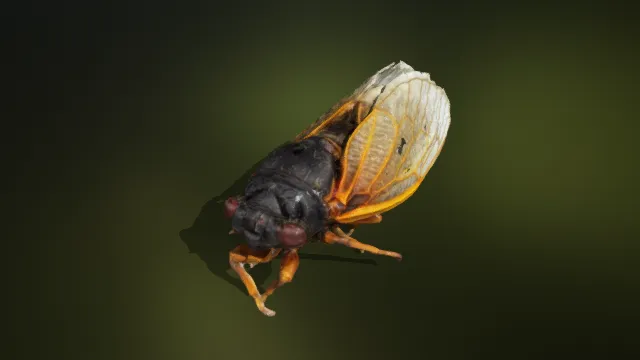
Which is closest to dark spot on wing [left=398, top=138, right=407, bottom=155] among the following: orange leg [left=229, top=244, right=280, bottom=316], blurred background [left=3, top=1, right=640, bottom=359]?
blurred background [left=3, top=1, right=640, bottom=359]

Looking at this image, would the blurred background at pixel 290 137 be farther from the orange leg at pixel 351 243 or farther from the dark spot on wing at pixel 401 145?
the dark spot on wing at pixel 401 145

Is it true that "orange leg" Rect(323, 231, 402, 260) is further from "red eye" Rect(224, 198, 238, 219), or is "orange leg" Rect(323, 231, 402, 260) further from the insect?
"red eye" Rect(224, 198, 238, 219)

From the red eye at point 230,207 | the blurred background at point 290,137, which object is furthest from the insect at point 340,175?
the blurred background at point 290,137

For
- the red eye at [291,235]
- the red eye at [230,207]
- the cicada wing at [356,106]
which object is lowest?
the red eye at [291,235]

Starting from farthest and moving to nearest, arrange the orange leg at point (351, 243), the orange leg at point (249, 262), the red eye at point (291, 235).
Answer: the orange leg at point (351, 243)
the orange leg at point (249, 262)
the red eye at point (291, 235)
